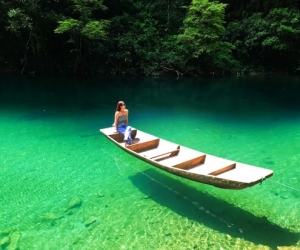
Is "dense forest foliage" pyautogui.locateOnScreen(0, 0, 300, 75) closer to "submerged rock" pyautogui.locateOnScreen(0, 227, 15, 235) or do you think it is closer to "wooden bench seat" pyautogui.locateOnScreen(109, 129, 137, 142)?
"wooden bench seat" pyautogui.locateOnScreen(109, 129, 137, 142)

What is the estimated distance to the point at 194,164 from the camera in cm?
735

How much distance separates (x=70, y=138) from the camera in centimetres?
1125

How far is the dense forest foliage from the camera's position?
76.9ft

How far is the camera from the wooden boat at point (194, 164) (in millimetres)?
5926

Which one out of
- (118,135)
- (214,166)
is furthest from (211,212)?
(118,135)

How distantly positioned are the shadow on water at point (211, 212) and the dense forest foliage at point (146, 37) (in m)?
17.2

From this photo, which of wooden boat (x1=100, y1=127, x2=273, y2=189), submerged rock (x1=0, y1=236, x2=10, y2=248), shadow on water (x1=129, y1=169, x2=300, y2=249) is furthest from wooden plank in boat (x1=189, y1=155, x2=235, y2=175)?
submerged rock (x1=0, y1=236, x2=10, y2=248)

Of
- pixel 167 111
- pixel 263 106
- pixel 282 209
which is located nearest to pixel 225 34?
pixel 263 106

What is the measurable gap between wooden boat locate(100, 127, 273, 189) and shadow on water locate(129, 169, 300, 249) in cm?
73

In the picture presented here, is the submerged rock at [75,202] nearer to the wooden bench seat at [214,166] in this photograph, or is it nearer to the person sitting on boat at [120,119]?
the person sitting on boat at [120,119]

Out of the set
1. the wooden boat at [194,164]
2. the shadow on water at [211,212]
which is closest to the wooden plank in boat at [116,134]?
the wooden boat at [194,164]

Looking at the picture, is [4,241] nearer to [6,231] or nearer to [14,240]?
[14,240]

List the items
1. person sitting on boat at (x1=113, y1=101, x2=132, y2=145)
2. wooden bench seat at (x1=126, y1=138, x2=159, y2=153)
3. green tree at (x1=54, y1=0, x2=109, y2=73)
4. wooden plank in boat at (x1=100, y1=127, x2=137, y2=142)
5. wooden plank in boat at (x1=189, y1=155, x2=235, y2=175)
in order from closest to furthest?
wooden plank in boat at (x1=189, y1=155, x2=235, y2=175) → wooden bench seat at (x1=126, y1=138, x2=159, y2=153) → wooden plank in boat at (x1=100, y1=127, x2=137, y2=142) → person sitting on boat at (x1=113, y1=101, x2=132, y2=145) → green tree at (x1=54, y1=0, x2=109, y2=73)

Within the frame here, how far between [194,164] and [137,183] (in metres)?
1.69
